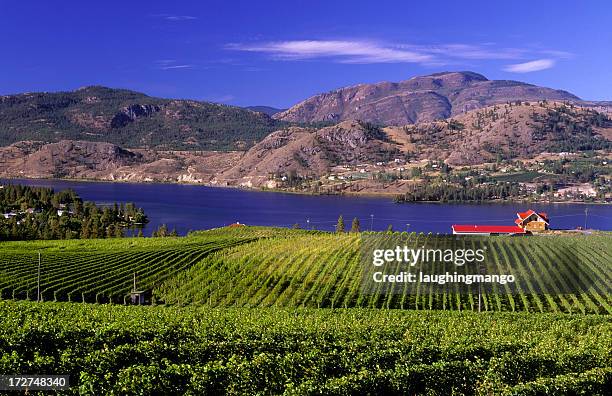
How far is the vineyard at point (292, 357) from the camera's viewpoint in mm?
15648

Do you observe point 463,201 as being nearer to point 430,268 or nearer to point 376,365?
point 430,268

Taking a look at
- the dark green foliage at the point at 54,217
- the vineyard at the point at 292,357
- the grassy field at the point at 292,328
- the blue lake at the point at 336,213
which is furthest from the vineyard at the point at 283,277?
the blue lake at the point at 336,213

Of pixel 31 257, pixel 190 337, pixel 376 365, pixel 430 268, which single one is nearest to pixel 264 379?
pixel 376 365

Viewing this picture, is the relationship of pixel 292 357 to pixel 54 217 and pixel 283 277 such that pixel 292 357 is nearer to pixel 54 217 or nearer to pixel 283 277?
pixel 283 277

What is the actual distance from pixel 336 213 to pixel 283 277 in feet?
346

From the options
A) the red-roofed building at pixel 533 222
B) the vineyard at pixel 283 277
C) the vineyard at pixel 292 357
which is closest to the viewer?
the vineyard at pixel 292 357

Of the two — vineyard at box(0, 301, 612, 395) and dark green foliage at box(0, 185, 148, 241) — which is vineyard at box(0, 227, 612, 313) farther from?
dark green foliage at box(0, 185, 148, 241)

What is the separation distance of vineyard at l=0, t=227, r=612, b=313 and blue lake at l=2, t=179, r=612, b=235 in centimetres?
5678

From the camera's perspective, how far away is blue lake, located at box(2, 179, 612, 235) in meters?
122

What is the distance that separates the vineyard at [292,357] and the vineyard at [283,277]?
10.7m

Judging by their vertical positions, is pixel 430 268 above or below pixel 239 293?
above

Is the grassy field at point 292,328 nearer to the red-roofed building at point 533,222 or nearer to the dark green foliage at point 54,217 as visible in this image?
the red-roofed building at point 533,222

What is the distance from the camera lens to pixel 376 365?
17.9 m

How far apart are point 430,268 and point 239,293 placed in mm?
13856
